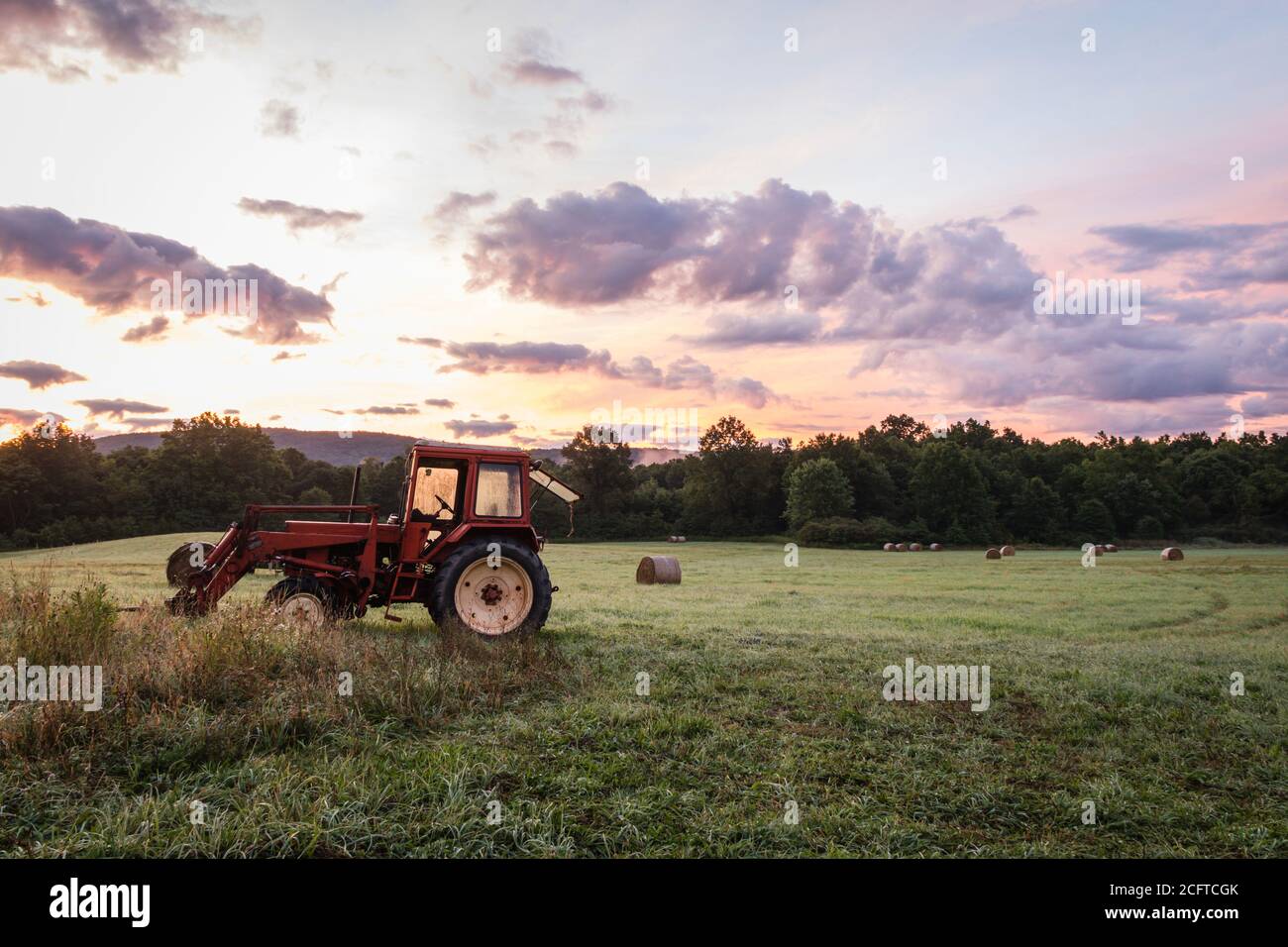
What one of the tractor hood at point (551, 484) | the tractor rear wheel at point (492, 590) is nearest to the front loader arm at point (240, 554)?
the tractor rear wheel at point (492, 590)

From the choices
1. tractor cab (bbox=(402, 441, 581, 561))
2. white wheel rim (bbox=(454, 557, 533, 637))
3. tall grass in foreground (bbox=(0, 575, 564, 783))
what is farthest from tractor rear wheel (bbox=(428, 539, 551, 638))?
tall grass in foreground (bbox=(0, 575, 564, 783))

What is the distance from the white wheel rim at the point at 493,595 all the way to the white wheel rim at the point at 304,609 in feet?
5.63

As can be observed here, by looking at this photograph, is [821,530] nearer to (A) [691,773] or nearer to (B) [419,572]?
(B) [419,572]

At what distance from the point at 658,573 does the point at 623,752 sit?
62.3ft

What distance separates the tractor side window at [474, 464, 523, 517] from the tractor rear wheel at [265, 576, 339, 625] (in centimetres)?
225

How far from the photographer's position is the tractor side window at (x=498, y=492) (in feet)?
36.8

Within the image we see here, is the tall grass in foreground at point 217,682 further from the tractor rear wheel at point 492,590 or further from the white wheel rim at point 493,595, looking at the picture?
the white wheel rim at point 493,595

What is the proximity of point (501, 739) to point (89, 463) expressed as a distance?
63.4 m

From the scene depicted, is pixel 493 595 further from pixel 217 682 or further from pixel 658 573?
pixel 658 573

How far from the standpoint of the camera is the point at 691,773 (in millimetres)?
5902

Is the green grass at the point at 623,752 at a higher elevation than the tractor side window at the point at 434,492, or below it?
below

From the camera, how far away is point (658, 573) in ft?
82.5

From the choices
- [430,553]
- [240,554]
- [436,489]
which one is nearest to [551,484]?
[436,489]

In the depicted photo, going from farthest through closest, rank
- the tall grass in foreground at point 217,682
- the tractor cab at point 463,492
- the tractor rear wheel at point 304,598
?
the tractor cab at point 463,492
the tractor rear wheel at point 304,598
the tall grass in foreground at point 217,682
